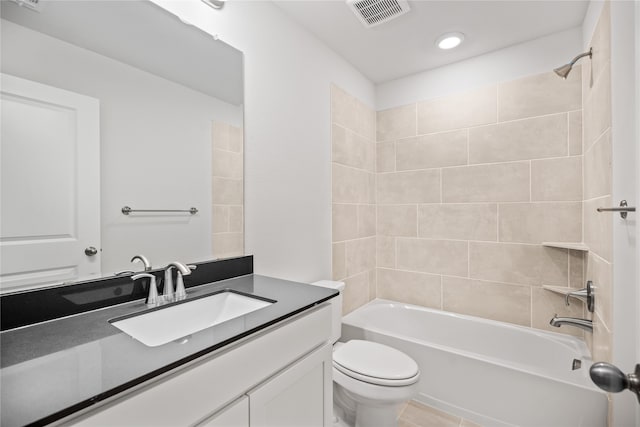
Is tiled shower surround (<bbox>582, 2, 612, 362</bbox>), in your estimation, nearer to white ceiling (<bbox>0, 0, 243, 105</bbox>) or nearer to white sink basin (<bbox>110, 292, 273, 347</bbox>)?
white sink basin (<bbox>110, 292, 273, 347</bbox>)

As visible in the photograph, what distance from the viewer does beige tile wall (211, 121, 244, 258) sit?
1435mm

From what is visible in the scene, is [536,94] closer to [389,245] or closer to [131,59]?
[389,245]

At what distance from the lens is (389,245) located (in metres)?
2.73

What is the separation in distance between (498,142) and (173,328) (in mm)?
2361

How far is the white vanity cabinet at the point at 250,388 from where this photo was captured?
2.02 ft

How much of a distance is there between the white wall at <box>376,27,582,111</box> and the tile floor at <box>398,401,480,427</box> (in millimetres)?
2304

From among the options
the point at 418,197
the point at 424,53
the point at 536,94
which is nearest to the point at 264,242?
the point at 418,197

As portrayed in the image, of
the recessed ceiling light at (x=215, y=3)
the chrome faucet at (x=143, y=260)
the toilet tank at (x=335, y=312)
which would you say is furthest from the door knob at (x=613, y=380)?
the recessed ceiling light at (x=215, y=3)

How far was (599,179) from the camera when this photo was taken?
1.53 m

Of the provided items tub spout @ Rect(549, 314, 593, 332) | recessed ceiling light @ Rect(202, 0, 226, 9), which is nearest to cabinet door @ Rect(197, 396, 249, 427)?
recessed ceiling light @ Rect(202, 0, 226, 9)

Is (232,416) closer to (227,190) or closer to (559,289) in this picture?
(227,190)

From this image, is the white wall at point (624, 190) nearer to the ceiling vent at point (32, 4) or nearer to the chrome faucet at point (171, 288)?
the chrome faucet at point (171, 288)

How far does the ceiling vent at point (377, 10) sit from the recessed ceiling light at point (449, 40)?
0.44 m

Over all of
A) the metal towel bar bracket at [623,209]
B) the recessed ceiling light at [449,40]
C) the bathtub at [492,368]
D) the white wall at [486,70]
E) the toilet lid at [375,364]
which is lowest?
the bathtub at [492,368]
